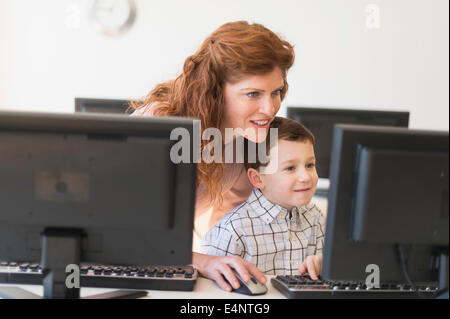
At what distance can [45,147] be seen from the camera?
1.10 metres

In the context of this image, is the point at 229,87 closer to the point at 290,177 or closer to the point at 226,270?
the point at 290,177

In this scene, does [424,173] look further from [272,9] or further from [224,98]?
[272,9]

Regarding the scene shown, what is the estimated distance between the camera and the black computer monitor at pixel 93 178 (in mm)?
1097

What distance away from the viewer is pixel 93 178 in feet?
3.63

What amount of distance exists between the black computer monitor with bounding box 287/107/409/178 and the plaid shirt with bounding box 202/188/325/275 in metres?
0.89

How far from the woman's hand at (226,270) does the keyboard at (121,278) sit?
0.07 meters

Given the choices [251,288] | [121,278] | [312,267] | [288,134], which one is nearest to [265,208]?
[288,134]

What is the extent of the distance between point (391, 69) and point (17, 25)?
2.79m

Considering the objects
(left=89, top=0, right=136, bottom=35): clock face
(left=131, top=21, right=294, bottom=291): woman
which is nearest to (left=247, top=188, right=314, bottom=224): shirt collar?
(left=131, top=21, right=294, bottom=291): woman

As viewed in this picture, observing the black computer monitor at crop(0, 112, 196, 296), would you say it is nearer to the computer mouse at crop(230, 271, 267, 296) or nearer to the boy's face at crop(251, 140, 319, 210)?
the computer mouse at crop(230, 271, 267, 296)

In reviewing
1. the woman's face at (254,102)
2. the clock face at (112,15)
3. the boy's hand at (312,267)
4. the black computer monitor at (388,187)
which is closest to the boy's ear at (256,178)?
the woman's face at (254,102)

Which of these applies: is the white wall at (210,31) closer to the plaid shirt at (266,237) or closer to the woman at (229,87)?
the woman at (229,87)

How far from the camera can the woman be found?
1.95 m

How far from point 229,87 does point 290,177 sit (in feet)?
1.37
